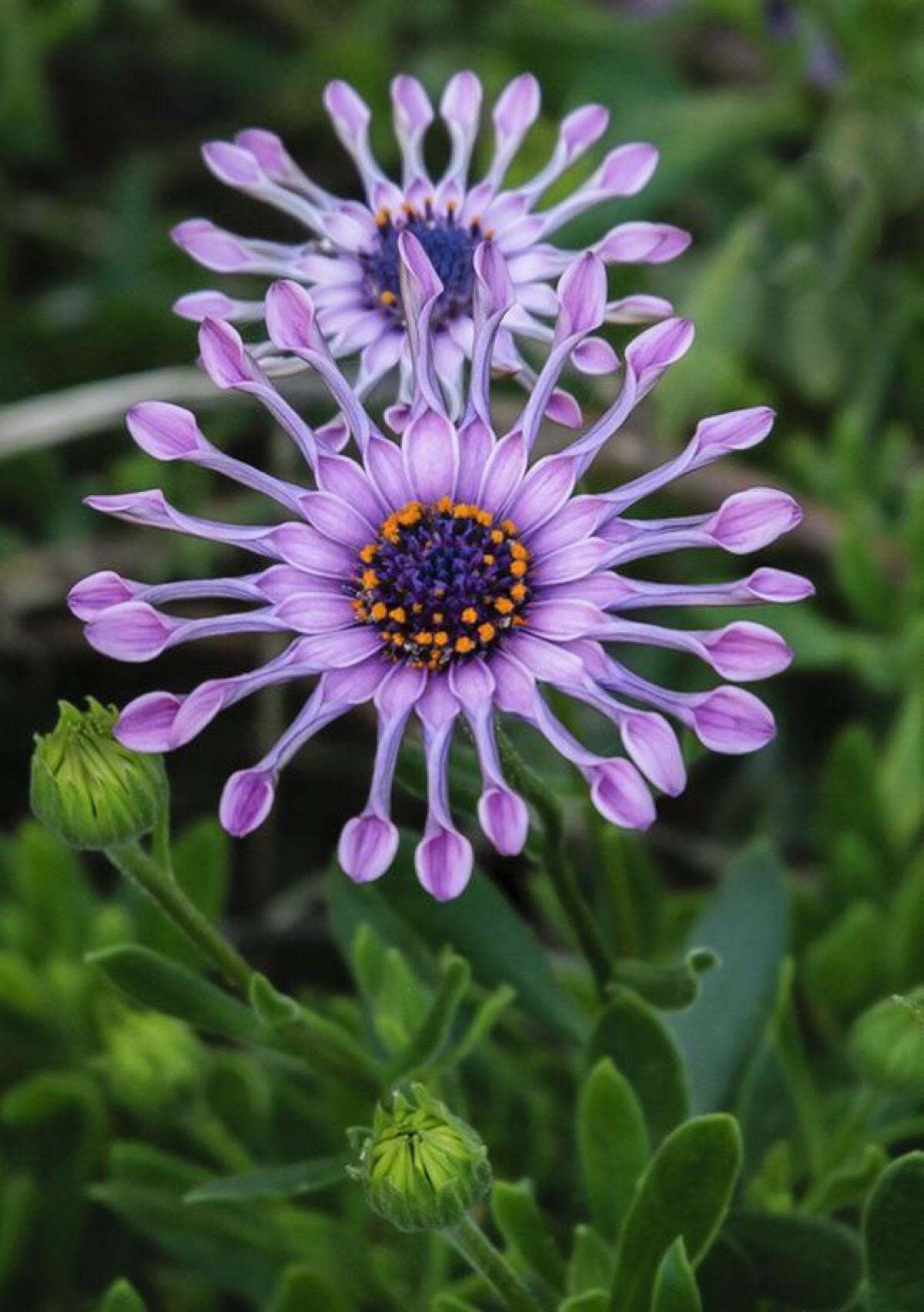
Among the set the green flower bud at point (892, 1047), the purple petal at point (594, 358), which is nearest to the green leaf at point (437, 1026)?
the green flower bud at point (892, 1047)

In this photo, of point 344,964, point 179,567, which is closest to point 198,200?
point 179,567

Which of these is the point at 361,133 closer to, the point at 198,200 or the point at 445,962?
the point at 445,962

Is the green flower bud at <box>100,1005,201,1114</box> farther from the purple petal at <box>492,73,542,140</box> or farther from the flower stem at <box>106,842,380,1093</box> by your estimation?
the purple petal at <box>492,73,542,140</box>

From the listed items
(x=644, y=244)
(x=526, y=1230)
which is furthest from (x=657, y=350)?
(x=526, y=1230)

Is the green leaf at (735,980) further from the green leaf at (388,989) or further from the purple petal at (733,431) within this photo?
the purple petal at (733,431)

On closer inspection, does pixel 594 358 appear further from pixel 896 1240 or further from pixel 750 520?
pixel 896 1240

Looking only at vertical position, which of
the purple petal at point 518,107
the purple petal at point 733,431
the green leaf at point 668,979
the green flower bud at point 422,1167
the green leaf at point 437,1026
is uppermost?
the purple petal at point 518,107
